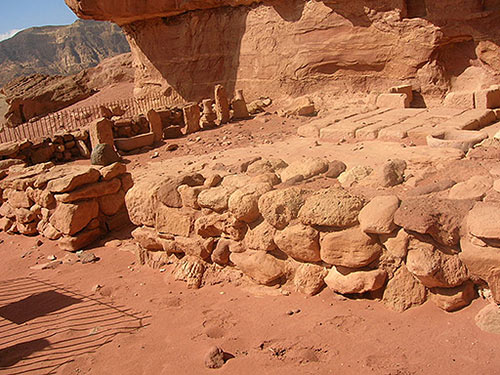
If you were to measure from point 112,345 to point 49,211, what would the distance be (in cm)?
338

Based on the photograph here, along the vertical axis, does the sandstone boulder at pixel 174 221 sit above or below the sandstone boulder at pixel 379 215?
below

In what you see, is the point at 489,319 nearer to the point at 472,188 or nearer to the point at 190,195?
the point at 472,188

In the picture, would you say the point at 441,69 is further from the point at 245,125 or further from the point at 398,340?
the point at 398,340

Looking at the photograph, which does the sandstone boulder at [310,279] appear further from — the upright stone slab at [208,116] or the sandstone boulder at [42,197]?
the upright stone slab at [208,116]

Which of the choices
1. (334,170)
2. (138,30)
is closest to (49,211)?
(334,170)

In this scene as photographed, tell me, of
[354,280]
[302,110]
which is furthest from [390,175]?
[302,110]

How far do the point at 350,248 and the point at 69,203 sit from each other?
13.3 feet

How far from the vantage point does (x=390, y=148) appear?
6.30 meters

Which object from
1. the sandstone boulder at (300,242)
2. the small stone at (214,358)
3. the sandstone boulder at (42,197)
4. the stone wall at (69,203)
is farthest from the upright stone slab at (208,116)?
the small stone at (214,358)

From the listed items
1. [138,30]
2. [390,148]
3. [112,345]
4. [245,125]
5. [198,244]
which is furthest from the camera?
[138,30]

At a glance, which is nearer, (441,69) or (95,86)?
(441,69)

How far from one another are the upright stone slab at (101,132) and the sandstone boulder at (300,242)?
7.71m

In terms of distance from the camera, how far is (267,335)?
3.42m

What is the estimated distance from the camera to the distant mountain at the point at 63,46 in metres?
64.2
